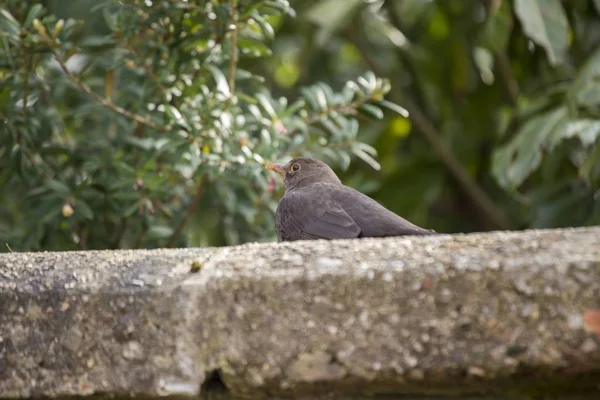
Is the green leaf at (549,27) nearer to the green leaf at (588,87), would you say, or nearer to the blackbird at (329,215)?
the green leaf at (588,87)

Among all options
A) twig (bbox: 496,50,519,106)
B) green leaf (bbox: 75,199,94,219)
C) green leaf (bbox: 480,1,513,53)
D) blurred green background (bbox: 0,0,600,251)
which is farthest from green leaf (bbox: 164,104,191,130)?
twig (bbox: 496,50,519,106)

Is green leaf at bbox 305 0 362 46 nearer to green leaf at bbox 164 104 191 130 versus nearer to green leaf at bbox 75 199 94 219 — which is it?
green leaf at bbox 164 104 191 130

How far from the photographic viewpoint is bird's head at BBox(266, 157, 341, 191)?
4516mm

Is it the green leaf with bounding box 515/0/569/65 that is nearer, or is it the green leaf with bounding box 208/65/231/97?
the green leaf with bounding box 208/65/231/97

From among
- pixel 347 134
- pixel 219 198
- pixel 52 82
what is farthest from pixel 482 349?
pixel 52 82

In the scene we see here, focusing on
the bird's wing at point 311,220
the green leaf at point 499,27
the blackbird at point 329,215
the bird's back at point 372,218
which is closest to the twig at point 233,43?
the blackbird at point 329,215

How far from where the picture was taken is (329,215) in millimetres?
3801

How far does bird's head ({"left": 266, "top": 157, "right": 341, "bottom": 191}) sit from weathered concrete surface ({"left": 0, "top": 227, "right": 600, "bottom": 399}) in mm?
2512

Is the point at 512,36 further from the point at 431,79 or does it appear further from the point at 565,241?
the point at 565,241

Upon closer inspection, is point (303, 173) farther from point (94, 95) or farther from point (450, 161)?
point (450, 161)

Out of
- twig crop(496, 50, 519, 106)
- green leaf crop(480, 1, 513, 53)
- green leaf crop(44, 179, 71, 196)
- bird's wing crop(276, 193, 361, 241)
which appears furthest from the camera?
twig crop(496, 50, 519, 106)

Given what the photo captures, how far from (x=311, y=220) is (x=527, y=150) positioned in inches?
56.3

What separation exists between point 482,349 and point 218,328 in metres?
0.57

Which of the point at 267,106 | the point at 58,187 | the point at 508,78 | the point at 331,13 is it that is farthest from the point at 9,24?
the point at 508,78
